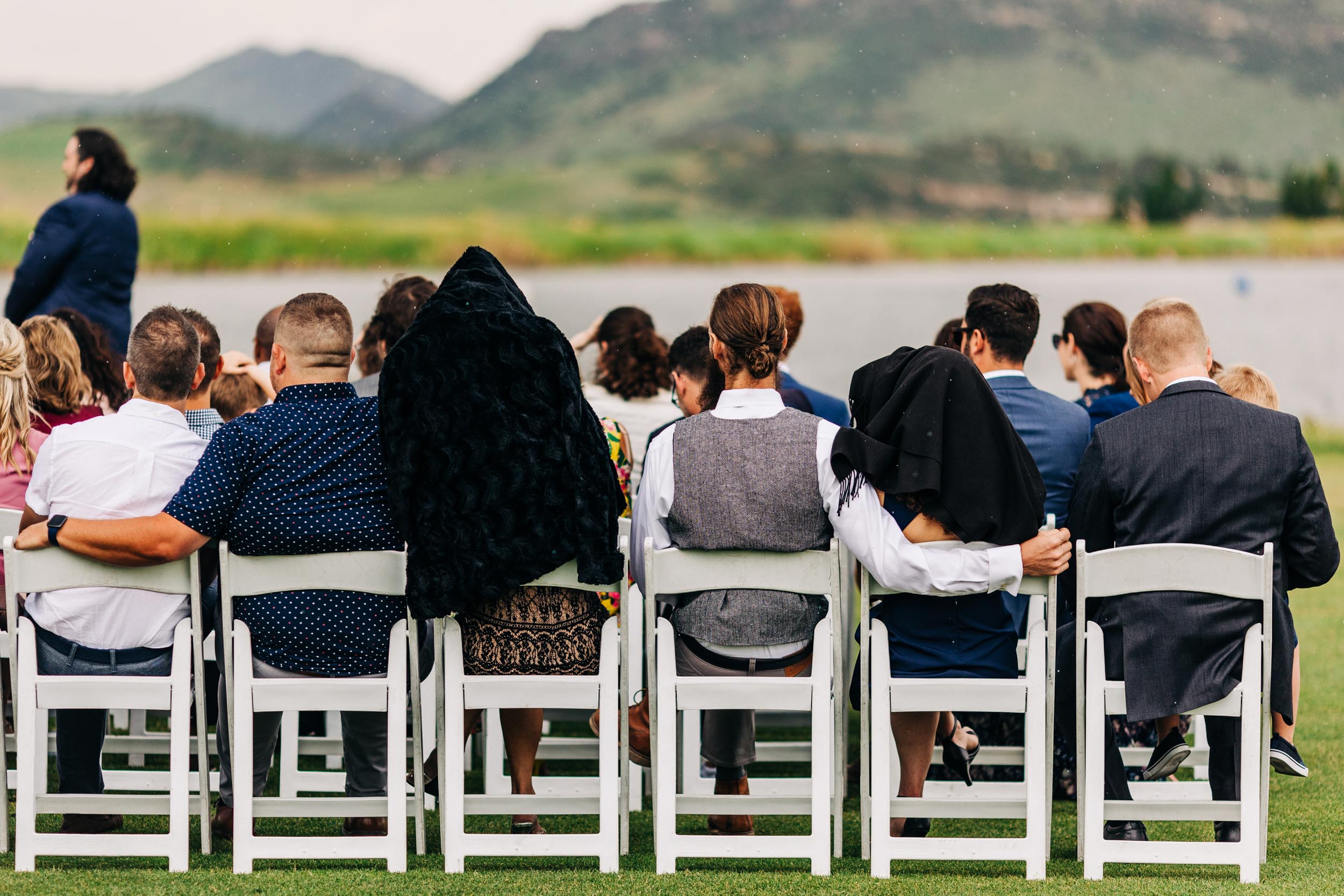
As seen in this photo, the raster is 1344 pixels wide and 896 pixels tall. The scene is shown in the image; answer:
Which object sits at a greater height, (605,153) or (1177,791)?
(605,153)

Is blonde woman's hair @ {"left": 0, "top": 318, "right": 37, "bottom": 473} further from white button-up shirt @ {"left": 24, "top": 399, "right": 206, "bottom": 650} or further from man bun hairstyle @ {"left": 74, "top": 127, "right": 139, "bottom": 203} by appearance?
man bun hairstyle @ {"left": 74, "top": 127, "right": 139, "bottom": 203}

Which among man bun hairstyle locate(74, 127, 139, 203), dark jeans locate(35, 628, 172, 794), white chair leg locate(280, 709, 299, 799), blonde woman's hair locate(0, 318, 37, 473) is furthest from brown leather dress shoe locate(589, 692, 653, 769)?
man bun hairstyle locate(74, 127, 139, 203)

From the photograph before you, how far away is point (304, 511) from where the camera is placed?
11.3 feet

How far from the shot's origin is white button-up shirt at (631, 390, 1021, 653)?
3441 mm

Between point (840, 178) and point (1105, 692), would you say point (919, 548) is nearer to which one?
point (1105, 692)

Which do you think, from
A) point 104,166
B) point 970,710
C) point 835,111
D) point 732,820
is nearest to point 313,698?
point 732,820

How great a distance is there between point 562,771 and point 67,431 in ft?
6.76

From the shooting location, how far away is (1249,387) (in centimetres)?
433

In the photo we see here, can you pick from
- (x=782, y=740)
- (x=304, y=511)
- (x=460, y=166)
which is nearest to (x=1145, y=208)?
(x=460, y=166)

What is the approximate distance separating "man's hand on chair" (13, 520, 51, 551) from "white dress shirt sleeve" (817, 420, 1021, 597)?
183cm

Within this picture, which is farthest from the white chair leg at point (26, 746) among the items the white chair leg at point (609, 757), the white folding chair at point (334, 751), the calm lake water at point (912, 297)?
the calm lake water at point (912, 297)

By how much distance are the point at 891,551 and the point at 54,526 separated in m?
1.96

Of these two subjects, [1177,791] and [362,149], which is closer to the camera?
[1177,791]

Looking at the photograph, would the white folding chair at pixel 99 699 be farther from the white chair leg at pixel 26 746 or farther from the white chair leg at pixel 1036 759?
the white chair leg at pixel 1036 759
